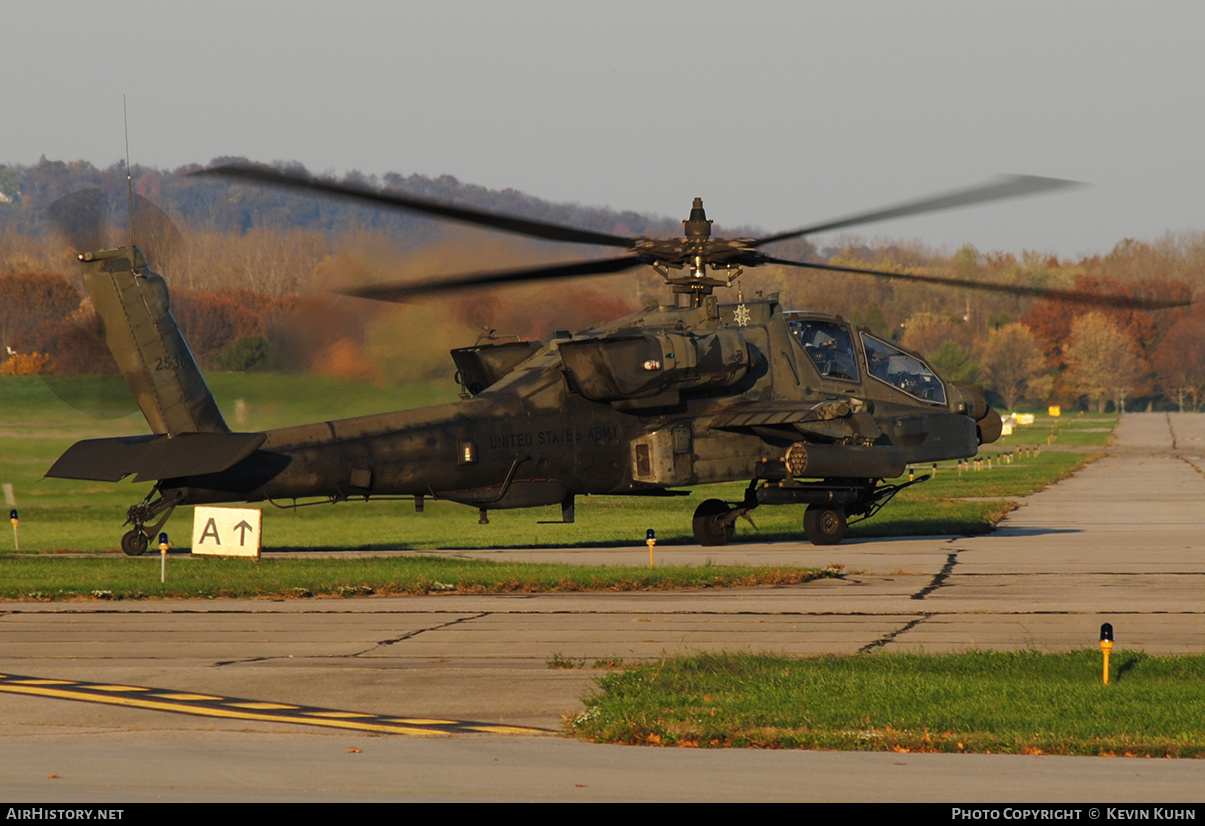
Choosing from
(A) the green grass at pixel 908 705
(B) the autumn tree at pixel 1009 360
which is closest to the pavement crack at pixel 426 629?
(A) the green grass at pixel 908 705

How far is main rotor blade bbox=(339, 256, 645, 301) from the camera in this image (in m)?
21.5

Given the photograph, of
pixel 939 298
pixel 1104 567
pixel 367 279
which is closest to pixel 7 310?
pixel 367 279

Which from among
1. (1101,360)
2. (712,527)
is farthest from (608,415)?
(1101,360)

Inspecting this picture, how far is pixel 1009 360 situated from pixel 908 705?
147 meters

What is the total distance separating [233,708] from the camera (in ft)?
38.2

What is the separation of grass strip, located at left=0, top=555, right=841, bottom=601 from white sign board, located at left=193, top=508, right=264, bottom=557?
0.33 meters

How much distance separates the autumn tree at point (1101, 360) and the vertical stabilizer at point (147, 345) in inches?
5680

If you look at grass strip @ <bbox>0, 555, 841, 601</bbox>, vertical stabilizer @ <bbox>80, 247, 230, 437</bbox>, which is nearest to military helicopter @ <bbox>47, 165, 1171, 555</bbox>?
vertical stabilizer @ <bbox>80, 247, 230, 437</bbox>

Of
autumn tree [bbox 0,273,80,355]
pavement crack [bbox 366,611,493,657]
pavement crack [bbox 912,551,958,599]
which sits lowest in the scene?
pavement crack [bbox 912,551,958,599]

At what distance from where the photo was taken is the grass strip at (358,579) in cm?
2042

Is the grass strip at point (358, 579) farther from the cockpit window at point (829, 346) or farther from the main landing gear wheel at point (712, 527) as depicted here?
the cockpit window at point (829, 346)

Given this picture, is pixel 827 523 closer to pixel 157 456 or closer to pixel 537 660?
pixel 157 456

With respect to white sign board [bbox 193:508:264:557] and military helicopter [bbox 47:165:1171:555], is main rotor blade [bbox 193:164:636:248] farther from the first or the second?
white sign board [bbox 193:508:264:557]
